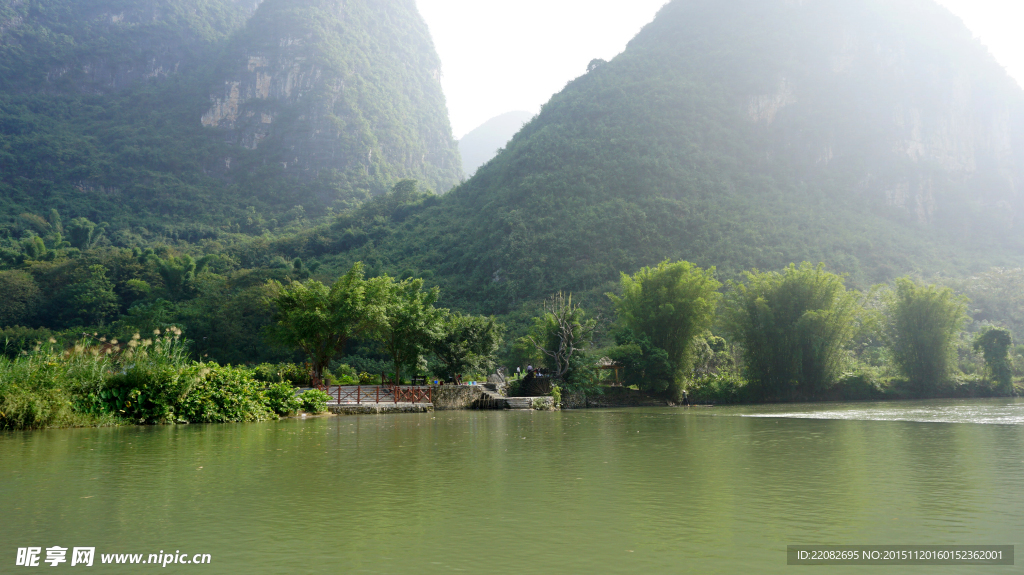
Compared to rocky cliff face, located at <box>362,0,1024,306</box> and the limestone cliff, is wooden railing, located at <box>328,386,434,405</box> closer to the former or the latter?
rocky cliff face, located at <box>362,0,1024,306</box>

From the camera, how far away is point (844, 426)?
15.0 meters

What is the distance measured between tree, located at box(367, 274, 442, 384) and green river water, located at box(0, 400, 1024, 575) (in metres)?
19.4

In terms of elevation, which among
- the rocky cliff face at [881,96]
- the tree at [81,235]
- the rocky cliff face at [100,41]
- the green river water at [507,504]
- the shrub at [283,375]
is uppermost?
the rocky cliff face at [100,41]

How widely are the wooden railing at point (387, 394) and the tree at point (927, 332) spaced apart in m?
29.3

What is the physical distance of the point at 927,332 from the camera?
37406mm

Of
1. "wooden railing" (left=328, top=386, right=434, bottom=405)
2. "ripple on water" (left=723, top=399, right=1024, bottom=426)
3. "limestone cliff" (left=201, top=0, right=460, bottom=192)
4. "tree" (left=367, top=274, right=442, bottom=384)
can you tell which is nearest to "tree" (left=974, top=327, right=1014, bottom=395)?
"ripple on water" (left=723, top=399, right=1024, bottom=426)

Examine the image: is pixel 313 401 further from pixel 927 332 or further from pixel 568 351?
pixel 927 332

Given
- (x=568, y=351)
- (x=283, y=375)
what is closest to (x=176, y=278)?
(x=283, y=375)

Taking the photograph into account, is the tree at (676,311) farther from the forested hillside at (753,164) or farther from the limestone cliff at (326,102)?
the limestone cliff at (326,102)

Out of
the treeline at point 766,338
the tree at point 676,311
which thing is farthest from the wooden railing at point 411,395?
the tree at point 676,311

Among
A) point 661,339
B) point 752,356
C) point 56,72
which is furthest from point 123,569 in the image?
point 56,72

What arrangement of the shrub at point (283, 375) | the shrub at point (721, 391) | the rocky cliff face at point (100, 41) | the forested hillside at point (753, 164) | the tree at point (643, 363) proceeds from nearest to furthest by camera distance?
the shrub at point (283, 375), the tree at point (643, 363), the shrub at point (721, 391), the forested hillside at point (753, 164), the rocky cliff face at point (100, 41)

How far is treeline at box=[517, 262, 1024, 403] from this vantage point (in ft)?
112

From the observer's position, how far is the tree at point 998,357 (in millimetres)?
39031
